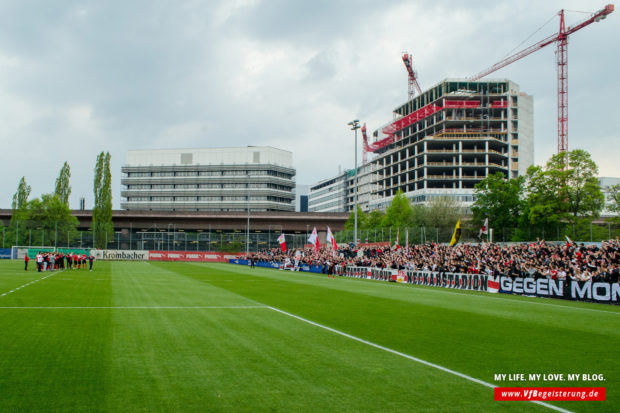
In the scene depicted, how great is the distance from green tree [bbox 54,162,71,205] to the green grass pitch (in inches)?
3655

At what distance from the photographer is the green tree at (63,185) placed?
334 feet

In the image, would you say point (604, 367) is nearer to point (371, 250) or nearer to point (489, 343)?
point (489, 343)

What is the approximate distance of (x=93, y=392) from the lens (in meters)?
7.21

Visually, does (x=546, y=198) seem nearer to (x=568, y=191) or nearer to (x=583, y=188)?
(x=568, y=191)

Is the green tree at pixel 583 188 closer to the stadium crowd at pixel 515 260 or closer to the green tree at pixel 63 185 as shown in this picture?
the stadium crowd at pixel 515 260

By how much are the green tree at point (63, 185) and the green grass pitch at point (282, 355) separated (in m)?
92.8

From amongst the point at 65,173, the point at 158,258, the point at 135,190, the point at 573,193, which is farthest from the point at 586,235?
the point at 135,190

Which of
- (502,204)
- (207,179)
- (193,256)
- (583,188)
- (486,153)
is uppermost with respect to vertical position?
(486,153)

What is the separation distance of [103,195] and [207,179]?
197ft

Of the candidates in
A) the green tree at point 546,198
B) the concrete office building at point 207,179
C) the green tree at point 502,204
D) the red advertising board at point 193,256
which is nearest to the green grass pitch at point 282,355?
the green tree at point 546,198

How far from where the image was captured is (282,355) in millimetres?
9914

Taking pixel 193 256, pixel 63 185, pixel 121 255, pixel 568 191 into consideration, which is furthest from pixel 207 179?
pixel 568 191

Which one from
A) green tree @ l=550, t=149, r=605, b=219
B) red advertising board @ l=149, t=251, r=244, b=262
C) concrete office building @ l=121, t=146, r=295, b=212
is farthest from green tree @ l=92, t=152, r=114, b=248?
green tree @ l=550, t=149, r=605, b=219

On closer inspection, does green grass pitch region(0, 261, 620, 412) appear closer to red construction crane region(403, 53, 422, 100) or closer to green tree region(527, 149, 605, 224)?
green tree region(527, 149, 605, 224)
